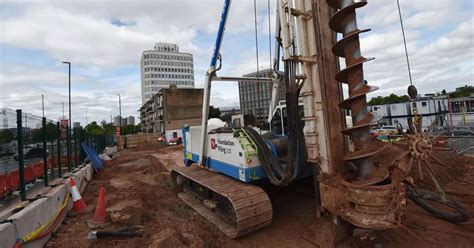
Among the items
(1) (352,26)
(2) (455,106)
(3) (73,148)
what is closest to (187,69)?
(2) (455,106)

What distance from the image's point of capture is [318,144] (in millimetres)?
4305

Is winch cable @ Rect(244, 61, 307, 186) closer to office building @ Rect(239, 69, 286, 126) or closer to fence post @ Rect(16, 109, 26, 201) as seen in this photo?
office building @ Rect(239, 69, 286, 126)

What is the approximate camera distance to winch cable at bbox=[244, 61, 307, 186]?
4.21m

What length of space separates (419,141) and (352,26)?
167 centimetres

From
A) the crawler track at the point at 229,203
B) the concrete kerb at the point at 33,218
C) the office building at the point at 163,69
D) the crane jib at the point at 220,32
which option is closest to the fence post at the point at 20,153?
the concrete kerb at the point at 33,218

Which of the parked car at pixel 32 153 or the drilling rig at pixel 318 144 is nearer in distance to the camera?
the drilling rig at pixel 318 144

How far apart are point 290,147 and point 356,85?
1363 millimetres

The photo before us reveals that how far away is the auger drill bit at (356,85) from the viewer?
357 cm

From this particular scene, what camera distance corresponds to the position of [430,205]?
532cm

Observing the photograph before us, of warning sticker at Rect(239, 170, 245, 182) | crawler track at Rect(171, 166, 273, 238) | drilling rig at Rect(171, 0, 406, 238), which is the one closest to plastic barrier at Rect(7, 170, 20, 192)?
crawler track at Rect(171, 166, 273, 238)

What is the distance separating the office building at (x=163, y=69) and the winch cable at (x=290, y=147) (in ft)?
354

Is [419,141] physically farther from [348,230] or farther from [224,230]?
[224,230]

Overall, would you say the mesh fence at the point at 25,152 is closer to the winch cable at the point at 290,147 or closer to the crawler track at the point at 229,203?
the crawler track at the point at 229,203

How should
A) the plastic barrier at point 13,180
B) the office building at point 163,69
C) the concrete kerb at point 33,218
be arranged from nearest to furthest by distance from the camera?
1. the concrete kerb at point 33,218
2. the plastic barrier at point 13,180
3. the office building at point 163,69
